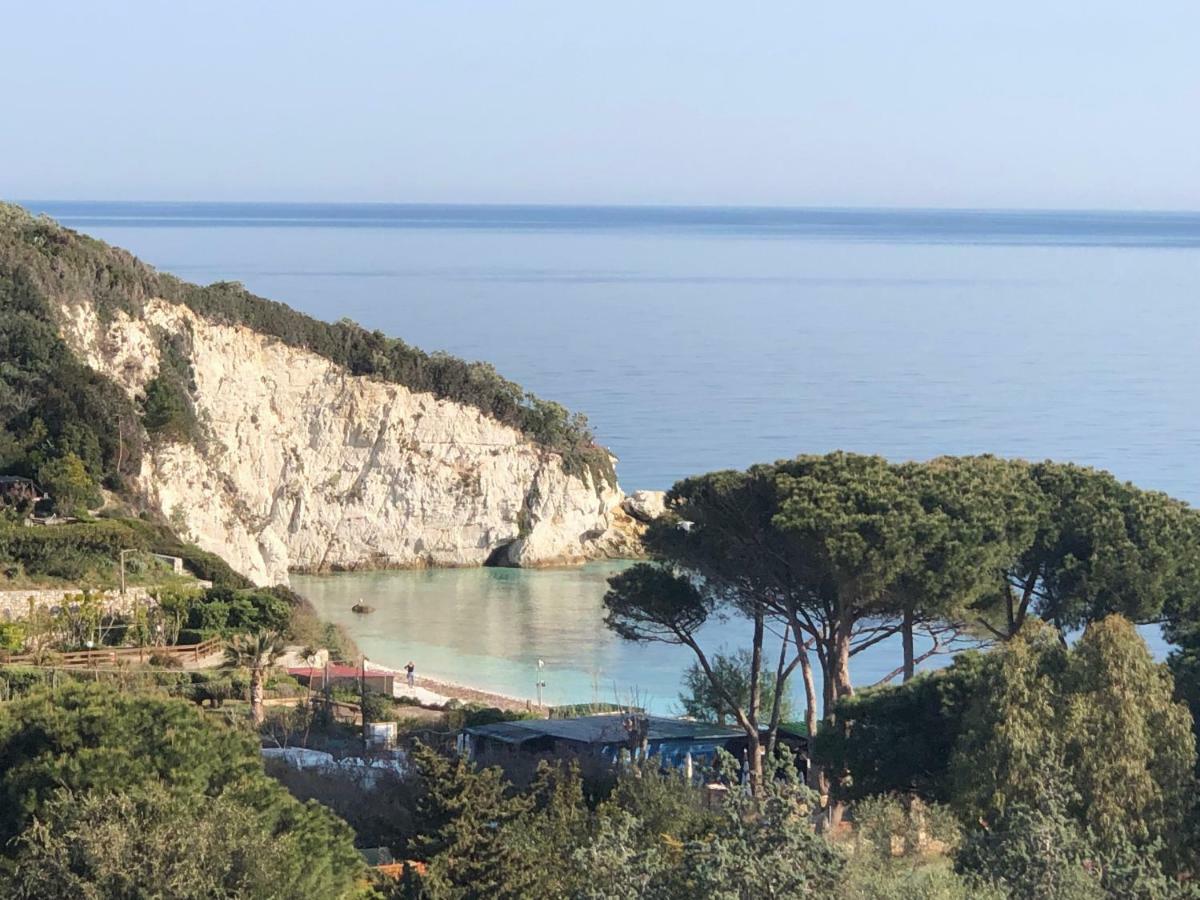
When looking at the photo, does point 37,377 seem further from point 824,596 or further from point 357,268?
point 357,268

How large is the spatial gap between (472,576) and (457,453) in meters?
3.18

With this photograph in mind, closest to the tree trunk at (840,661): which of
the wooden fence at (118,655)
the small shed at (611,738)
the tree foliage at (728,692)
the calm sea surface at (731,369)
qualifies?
the small shed at (611,738)

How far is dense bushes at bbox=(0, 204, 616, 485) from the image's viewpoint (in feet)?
103

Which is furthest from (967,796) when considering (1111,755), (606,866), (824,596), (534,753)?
(534,753)

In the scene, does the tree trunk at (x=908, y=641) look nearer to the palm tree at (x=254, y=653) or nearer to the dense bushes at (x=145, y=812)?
the palm tree at (x=254, y=653)

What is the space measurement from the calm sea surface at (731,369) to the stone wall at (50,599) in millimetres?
7545

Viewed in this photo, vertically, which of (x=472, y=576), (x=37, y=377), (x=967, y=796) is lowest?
(x=472, y=576)

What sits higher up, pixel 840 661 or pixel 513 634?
pixel 840 661

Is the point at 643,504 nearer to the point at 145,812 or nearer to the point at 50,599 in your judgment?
the point at 50,599

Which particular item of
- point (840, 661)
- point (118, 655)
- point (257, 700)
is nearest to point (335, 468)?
point (118, 655)

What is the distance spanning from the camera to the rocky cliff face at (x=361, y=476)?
3869 centimetres

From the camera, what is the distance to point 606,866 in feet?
32.1

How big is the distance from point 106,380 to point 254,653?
1101cm

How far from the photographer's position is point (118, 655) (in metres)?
23.2
